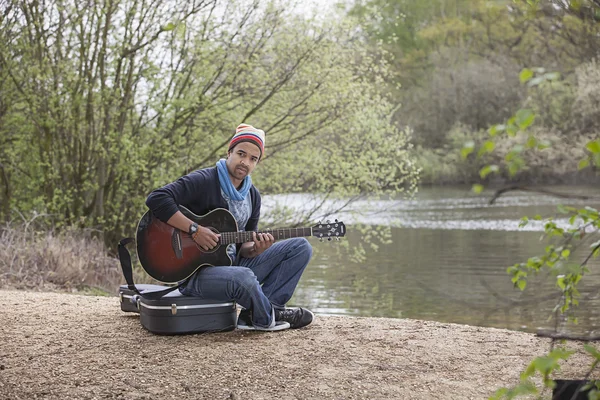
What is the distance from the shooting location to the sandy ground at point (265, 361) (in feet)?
12.9

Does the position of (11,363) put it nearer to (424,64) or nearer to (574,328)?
(574,328)

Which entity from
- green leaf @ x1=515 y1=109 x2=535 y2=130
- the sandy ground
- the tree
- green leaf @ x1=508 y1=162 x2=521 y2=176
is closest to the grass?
the tree

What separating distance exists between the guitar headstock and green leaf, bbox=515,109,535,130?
11.0 feet

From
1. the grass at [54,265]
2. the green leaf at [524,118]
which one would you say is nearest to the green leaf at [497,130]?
the green leaf at [524,118]

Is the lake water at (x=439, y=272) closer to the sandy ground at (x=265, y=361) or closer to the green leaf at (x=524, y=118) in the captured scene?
the sandy ground at (x=265, y=361)

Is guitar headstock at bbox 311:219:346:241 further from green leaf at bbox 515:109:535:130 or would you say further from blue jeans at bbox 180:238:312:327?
green leaf at bbox 515:109:535:130

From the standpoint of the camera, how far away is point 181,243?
4.91 m

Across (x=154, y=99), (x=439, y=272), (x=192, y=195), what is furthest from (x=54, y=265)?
(x=439, y=272)

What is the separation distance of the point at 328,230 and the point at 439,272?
885 centimetres

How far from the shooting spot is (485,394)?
12.7 ft

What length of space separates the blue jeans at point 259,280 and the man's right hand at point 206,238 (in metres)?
0.17

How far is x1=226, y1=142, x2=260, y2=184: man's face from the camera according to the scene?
5008 millimetres

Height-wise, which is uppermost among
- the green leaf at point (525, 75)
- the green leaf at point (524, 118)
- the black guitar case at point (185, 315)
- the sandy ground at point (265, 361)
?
the green leaf at point (525, 75)

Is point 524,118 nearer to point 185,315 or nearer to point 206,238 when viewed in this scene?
point 206,238
